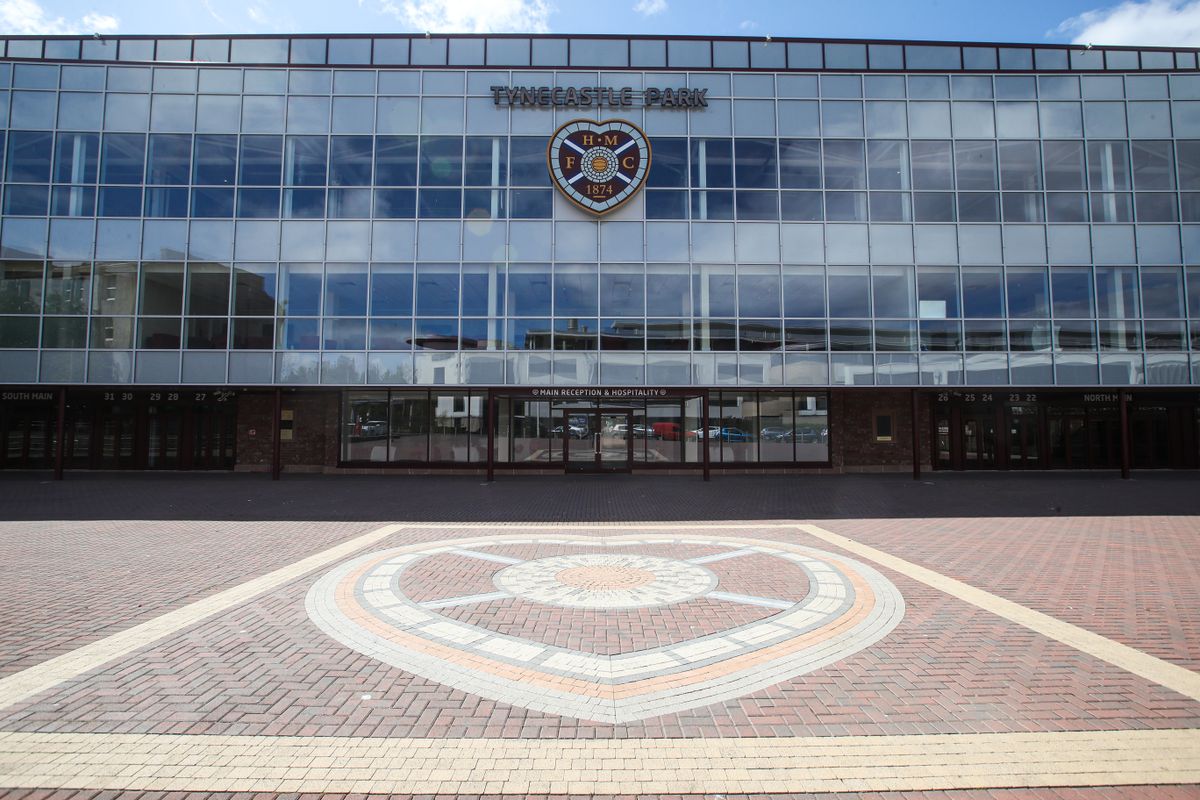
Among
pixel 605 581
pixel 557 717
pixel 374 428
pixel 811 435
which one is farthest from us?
pixel 811 435

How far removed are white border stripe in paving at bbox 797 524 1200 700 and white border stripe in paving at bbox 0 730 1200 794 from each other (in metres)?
1.03

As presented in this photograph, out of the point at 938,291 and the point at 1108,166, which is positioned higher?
the point at 1108,166

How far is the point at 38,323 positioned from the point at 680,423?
2106 centimetres

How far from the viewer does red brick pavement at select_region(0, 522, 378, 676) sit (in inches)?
223

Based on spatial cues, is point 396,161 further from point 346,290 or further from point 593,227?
point 593,227

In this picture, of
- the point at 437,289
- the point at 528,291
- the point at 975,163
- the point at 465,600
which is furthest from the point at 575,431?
the point at 975,163

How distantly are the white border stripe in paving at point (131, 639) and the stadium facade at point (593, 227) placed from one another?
11993 millimetres

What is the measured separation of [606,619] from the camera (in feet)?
19.8

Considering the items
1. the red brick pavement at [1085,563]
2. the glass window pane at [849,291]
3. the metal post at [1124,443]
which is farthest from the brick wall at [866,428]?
the red brick pavement at [1085,563]

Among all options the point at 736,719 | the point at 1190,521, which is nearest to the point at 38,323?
the point at 736,719

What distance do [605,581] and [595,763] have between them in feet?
12.9

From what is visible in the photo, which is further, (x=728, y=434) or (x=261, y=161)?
(x=728, y=434)

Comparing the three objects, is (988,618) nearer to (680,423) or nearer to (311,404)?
(680,423)

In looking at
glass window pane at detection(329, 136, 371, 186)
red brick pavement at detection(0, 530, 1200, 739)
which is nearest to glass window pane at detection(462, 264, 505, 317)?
glass window pane at detection(329, 136, 371, 186)
